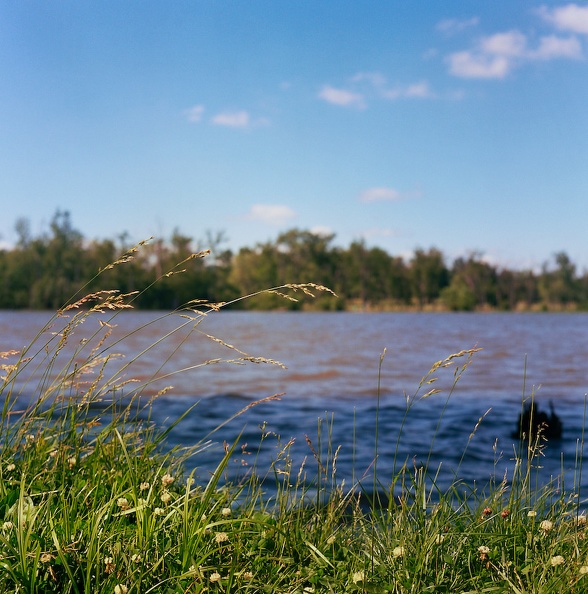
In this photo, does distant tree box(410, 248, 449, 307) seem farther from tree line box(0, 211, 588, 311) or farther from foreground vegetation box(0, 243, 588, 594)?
foreground vegetation box(0, 243, 588, 594)

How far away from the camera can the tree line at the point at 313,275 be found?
80875mm

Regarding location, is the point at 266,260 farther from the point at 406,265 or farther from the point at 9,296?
the point at 9,296

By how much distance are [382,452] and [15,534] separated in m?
6.74

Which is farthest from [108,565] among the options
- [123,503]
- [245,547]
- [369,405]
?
[369,405]

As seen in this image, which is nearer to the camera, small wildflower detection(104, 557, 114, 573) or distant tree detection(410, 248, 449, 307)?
small wildflower detection(104, 557, 114, 573)

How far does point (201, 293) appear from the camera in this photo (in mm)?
83188

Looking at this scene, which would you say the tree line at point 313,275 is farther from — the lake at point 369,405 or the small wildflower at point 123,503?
the small wildflower at point 123,503

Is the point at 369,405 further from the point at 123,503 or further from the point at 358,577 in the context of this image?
the point at 358,577

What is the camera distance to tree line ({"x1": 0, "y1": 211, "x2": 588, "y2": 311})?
80.9 m

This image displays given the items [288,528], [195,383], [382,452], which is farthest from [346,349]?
[288,528]

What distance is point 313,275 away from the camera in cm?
9462

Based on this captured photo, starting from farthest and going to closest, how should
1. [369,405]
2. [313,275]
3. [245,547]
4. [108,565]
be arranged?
[313,275] → [369,405] → [245,547] → [108,565]

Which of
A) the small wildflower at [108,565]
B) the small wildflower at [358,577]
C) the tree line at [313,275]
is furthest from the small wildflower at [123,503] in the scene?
the tree line at [313,275]

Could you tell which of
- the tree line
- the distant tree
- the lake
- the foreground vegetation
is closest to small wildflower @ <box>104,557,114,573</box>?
the foreground vegetation
